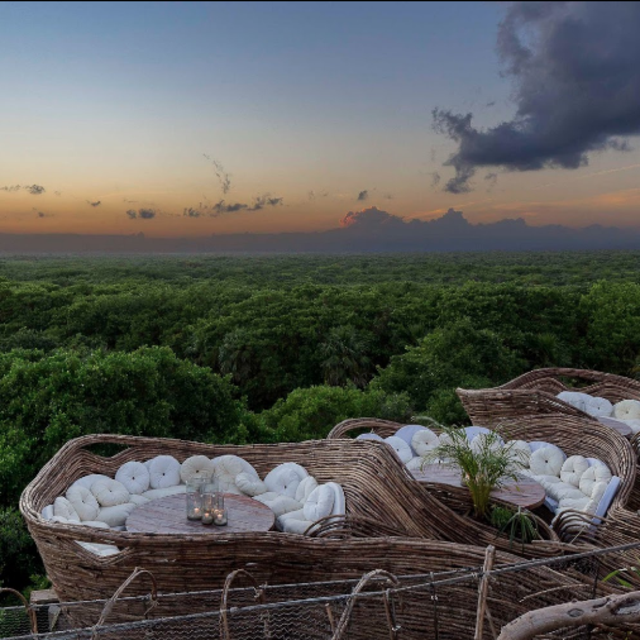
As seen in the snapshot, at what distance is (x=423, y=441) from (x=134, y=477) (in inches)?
112

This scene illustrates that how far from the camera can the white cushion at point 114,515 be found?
4617mm

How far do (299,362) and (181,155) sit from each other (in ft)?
26.5

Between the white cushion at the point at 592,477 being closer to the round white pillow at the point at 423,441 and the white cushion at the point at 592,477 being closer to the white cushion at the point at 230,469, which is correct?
the round white pillow at the point at 423,441

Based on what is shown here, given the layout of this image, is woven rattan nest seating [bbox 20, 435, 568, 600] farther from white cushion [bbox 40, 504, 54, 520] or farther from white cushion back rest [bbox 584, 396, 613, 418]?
white cushion back rest [bbox 584, 396, 613, 418]

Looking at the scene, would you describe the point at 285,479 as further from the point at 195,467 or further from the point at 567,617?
the point at 567,617

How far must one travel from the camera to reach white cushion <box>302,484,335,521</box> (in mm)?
4508

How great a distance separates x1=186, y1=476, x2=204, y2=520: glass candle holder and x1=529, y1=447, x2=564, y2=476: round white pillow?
123 inches

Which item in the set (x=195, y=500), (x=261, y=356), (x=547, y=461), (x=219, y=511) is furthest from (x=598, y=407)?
(x=261, y=356)

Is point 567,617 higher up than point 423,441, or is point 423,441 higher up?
point 567,617

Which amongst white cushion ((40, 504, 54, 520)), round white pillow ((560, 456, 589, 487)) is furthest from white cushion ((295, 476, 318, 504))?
round white pillow ((560, 456, 589, 487))

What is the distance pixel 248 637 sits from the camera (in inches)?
135

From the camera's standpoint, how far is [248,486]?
16.8ft

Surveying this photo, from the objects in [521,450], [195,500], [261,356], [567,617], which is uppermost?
[567,617]

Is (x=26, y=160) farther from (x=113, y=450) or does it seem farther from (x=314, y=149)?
(x=113, y=450)
